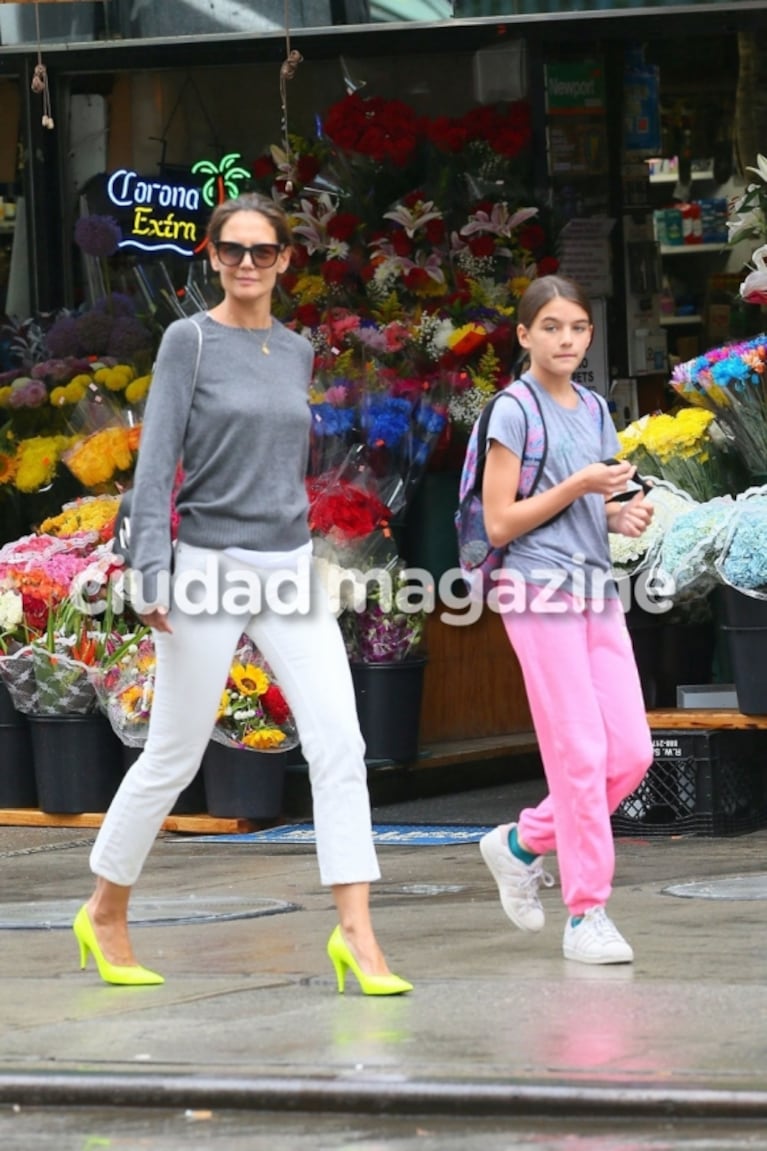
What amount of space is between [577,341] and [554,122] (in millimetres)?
5045

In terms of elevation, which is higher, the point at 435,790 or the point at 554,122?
the point at 554,122

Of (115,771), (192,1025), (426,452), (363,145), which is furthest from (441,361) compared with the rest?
(192,1025)

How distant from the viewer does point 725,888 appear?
7.27 m

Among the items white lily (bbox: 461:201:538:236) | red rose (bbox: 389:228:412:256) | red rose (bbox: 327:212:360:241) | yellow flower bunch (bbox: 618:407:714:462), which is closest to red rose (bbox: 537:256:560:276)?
white lily (bbox: 461:201:538:236)

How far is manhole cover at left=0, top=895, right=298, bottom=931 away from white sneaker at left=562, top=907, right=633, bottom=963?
135 cm

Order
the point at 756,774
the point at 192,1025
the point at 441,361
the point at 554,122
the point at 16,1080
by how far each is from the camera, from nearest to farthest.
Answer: the point at 16,1080 < the point at 192,1025 < the point at 756,774 < the point at 441,361 < the point at 554,122

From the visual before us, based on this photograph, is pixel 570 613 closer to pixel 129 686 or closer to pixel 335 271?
pixel 129 686

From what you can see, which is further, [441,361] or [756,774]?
[441,361]

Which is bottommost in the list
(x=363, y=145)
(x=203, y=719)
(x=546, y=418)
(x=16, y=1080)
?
(x=16, y=1080)

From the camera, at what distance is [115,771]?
9.37 metres

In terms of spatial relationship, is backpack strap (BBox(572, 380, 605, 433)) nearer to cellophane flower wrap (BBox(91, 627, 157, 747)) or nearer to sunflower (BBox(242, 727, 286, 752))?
sunflower (BBox(242, 727, 286, 752))

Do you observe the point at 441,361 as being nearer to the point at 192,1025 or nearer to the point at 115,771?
the point at 115,771

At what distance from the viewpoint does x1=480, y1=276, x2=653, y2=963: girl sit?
19.6 feet

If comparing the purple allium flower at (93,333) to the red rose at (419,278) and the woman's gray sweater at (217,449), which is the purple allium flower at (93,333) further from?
the woman's gray sweater at (217,449)
